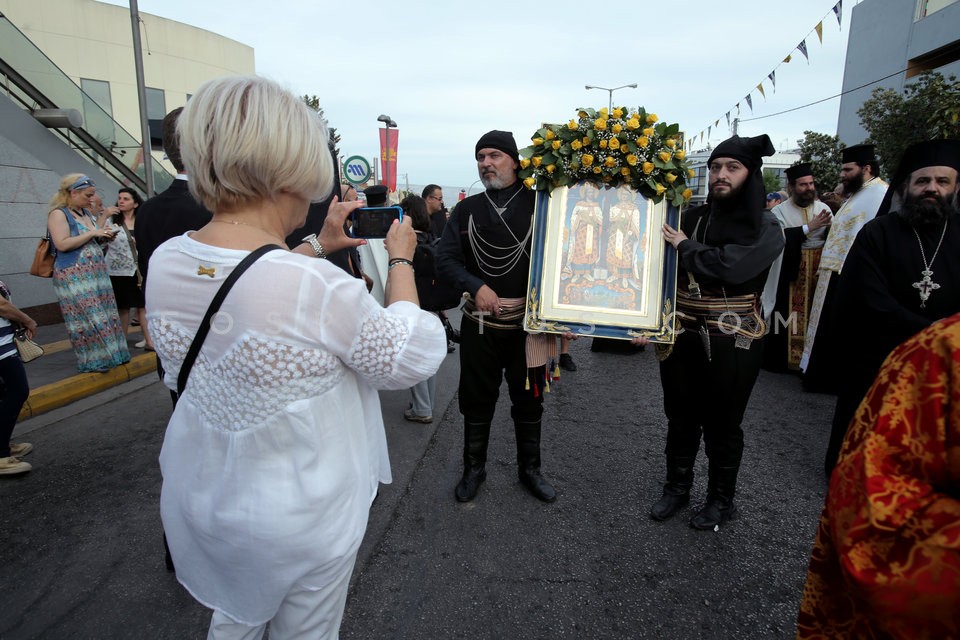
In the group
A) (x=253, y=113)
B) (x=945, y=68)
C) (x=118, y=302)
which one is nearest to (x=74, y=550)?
(x=253, y=113)

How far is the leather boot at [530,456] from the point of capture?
3.47 meters

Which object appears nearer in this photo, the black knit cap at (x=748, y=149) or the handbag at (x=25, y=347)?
the black knit cap at (x=748, y=149)

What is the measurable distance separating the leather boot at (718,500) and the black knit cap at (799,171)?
4.24 meters

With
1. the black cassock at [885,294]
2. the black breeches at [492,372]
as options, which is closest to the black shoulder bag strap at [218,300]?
the black breeches at [492,372]

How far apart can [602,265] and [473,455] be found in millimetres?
1482

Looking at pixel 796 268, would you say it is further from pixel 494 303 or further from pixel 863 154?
pixel 494 303

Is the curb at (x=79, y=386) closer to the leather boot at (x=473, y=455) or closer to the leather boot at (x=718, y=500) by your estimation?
the leather boot at (x=473, y=455)

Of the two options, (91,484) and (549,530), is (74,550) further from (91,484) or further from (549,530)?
→ (549,530)

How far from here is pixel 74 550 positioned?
2.93 m

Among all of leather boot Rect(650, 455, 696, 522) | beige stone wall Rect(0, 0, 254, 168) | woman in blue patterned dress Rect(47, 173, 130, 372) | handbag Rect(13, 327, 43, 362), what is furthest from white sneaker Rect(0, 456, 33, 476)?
beige stone wall Rect(0, 0, 254, 168)

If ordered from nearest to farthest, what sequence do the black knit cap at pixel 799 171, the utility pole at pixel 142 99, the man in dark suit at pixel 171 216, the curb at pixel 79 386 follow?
1. the man in dark suit at pixel 171 216
2. the curb at pixel 79 386
3. the black knit cap at pixel 799 171
4. the utility pole at pixel 142 99

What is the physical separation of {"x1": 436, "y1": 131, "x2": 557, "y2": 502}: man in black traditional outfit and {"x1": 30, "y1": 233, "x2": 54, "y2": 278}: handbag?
13.9 feet

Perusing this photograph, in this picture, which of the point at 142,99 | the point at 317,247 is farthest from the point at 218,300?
the point at 142,99

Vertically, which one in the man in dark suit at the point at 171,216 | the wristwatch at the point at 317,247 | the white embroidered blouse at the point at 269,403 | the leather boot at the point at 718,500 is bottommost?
the leather boot at the point at 718,500
